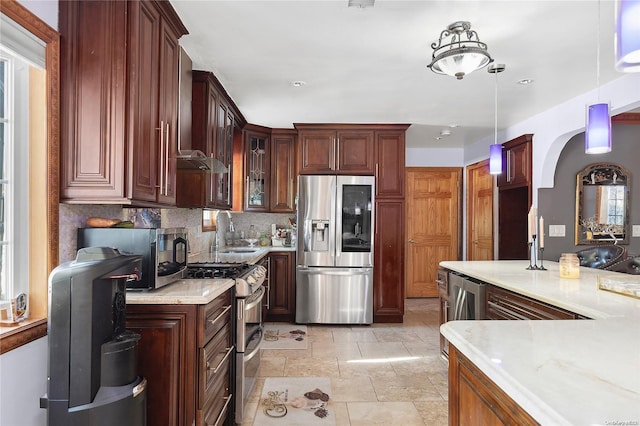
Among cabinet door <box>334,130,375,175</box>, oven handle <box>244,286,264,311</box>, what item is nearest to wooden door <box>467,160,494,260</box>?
cabinet door <box>334,130,375,175</box>

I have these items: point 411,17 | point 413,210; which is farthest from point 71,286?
point 413,210

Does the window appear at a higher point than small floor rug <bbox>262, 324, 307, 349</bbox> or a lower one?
higher

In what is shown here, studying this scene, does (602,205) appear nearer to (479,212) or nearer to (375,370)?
(479,212)

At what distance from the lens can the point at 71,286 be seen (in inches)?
54.0

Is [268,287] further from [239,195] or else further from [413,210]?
[413,210]

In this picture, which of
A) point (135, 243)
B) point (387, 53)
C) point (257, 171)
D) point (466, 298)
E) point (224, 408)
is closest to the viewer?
point (135, 243)

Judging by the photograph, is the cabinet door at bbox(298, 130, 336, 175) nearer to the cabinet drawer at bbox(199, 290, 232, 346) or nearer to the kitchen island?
the cabinet drawer at bbox(199, 290, 232, 346)

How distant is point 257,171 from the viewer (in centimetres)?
500

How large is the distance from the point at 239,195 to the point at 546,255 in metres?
3.63

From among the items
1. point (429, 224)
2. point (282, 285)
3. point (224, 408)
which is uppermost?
point (429, 224)

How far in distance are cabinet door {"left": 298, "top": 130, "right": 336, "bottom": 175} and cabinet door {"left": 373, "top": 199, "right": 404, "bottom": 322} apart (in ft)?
2.62

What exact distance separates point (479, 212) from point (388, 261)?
6.66 ft

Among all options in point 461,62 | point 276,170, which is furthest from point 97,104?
point 276,170

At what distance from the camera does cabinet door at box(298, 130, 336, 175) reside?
471cm
